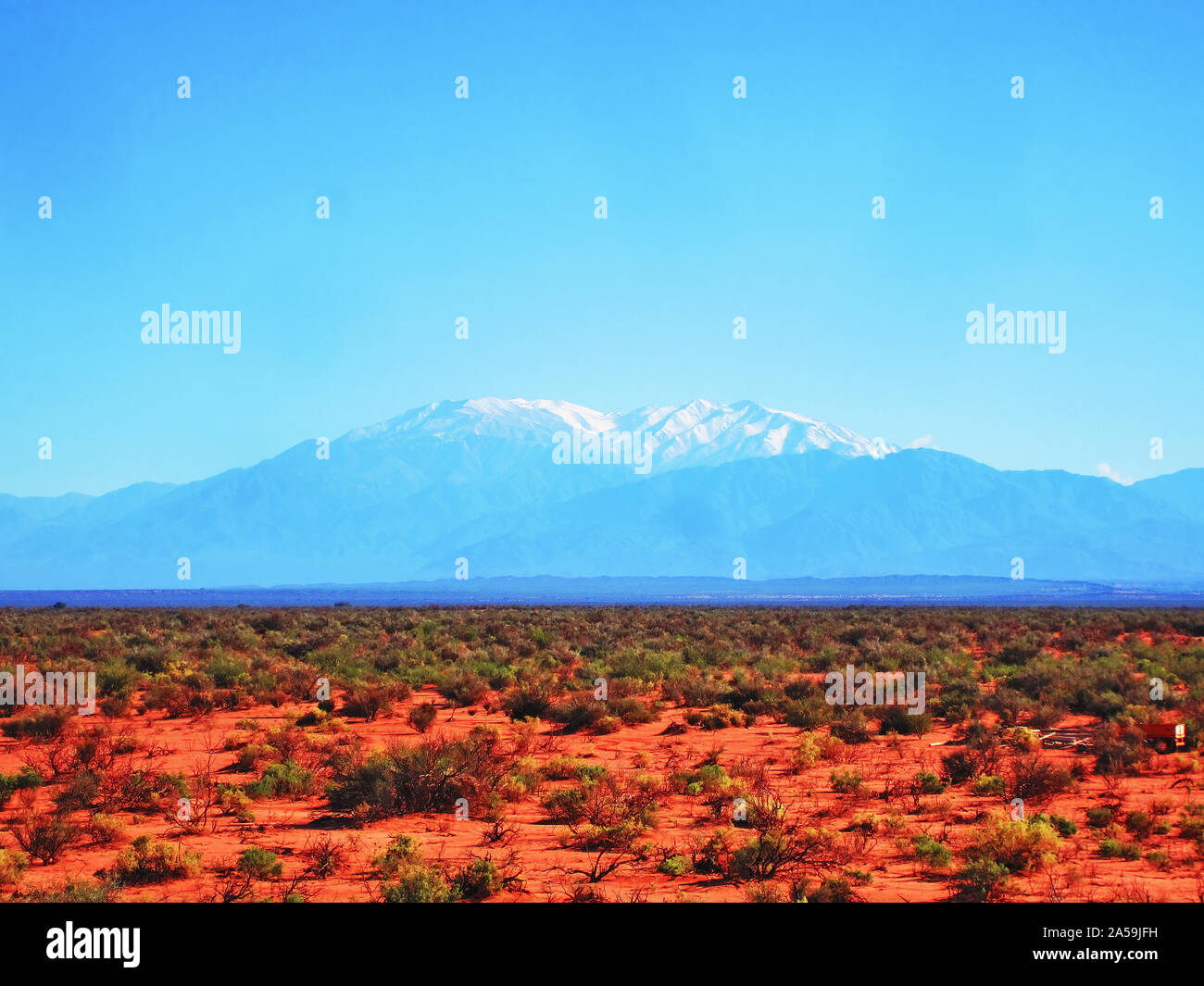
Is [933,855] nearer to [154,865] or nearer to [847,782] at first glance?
[847,782]

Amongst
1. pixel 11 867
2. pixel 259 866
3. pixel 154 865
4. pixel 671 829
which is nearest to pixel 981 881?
pixel 671 829

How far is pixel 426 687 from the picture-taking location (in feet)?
81.9

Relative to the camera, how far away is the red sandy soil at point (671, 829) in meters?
9.09

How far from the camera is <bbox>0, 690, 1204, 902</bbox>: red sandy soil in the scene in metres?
9.09

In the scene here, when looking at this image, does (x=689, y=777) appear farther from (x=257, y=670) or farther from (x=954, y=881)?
(x=257, y=670)

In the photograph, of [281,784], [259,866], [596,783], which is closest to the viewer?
[259,866]

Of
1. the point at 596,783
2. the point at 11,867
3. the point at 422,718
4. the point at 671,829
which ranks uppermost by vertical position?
the point at 11,867

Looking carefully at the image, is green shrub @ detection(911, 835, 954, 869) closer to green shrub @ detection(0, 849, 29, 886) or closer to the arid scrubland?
the arid scrubland

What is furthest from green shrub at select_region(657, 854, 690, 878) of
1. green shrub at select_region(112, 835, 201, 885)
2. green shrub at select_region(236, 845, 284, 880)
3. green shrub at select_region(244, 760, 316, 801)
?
green shrub at select_region(244, 760, 316, 801)

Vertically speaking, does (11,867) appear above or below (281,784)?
above

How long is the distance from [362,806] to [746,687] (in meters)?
12.2

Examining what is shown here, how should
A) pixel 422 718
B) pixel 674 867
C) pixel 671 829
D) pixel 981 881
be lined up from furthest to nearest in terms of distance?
1. pixel 422 718
2. pixel 671 829
3. pixel 674 867
4. pixel 981 881

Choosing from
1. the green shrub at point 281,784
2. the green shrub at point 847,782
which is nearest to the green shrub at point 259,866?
the green shrub at point 281,784

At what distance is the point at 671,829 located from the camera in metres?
11.5
